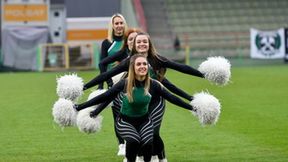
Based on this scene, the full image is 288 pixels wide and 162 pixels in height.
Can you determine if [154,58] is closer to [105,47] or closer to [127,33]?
[127,33]

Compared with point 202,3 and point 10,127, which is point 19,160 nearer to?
point 10,127

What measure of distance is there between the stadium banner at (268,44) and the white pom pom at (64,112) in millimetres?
25953

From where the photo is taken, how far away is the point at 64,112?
8.73 meters

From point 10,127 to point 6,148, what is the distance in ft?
8.66

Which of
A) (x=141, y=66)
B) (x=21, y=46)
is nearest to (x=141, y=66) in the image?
(x=141, y=66)

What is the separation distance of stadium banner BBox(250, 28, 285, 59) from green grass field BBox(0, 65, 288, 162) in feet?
45.7

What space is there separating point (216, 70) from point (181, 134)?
11.2 feet

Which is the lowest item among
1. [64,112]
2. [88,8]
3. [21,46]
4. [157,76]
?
[21,46]

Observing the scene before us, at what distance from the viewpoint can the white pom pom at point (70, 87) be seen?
9000mm

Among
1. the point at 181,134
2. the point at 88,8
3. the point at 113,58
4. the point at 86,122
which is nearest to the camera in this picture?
the point at 86,122

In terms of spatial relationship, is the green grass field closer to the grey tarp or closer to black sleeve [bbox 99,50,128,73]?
black sleeve [bbox 99,50,128,73]

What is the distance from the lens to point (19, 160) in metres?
9.94

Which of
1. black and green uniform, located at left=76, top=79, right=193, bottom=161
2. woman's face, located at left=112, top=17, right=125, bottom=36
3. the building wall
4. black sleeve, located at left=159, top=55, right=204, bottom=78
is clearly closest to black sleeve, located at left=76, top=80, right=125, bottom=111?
black and green uniform, located at left=76, top=79, right=193, bottom=161

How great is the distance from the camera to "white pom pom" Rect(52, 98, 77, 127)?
8.73 m
